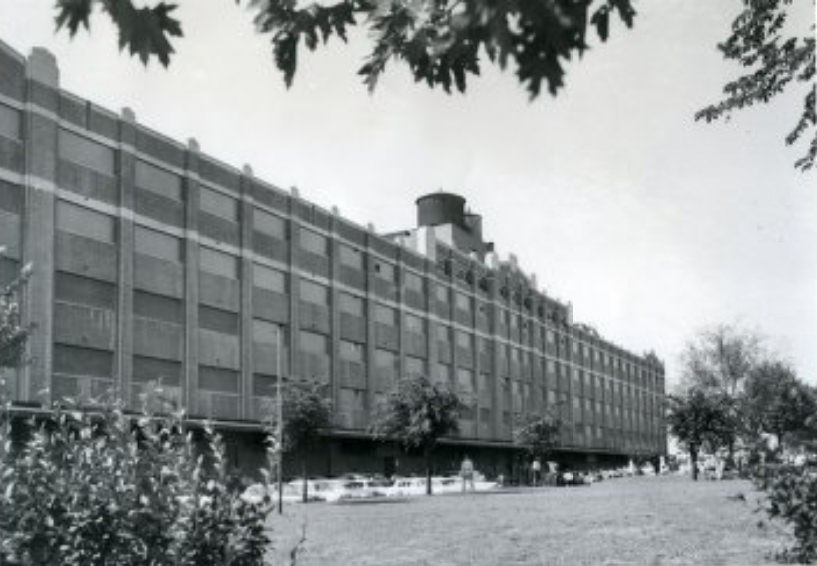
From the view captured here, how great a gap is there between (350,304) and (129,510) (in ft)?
145

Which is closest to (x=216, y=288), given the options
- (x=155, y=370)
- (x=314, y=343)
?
(x=155, y=370)

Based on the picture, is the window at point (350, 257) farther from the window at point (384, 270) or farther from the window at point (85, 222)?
the window at point (85, 222)

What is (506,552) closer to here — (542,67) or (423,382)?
(542,67)

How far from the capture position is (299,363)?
4381cm

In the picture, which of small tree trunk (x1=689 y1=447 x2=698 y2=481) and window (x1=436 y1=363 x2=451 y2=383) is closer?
small tree trunk (x1=689 y1=447 x2=698 y2=481)

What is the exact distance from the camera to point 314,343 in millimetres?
45719

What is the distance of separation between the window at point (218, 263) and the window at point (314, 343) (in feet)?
18.5

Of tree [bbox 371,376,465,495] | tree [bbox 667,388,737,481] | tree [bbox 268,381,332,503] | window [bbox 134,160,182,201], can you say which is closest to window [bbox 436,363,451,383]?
tree [bbox 667,388,737,481]

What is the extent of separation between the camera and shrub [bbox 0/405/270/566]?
5.08 metres

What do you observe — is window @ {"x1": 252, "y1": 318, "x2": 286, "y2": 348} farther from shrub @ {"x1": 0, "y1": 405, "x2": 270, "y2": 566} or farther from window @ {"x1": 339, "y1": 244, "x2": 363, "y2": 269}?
shrub @ {"x1": 0, "y1": 405, "x2": 270, "y2": 566}

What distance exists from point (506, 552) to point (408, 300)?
42764 millimetres

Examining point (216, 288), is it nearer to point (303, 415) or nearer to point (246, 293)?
point (246, 293)

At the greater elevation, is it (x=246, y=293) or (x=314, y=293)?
(x=314, y=293)

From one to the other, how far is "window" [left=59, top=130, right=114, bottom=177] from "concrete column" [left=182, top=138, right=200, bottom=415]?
13.7ft
